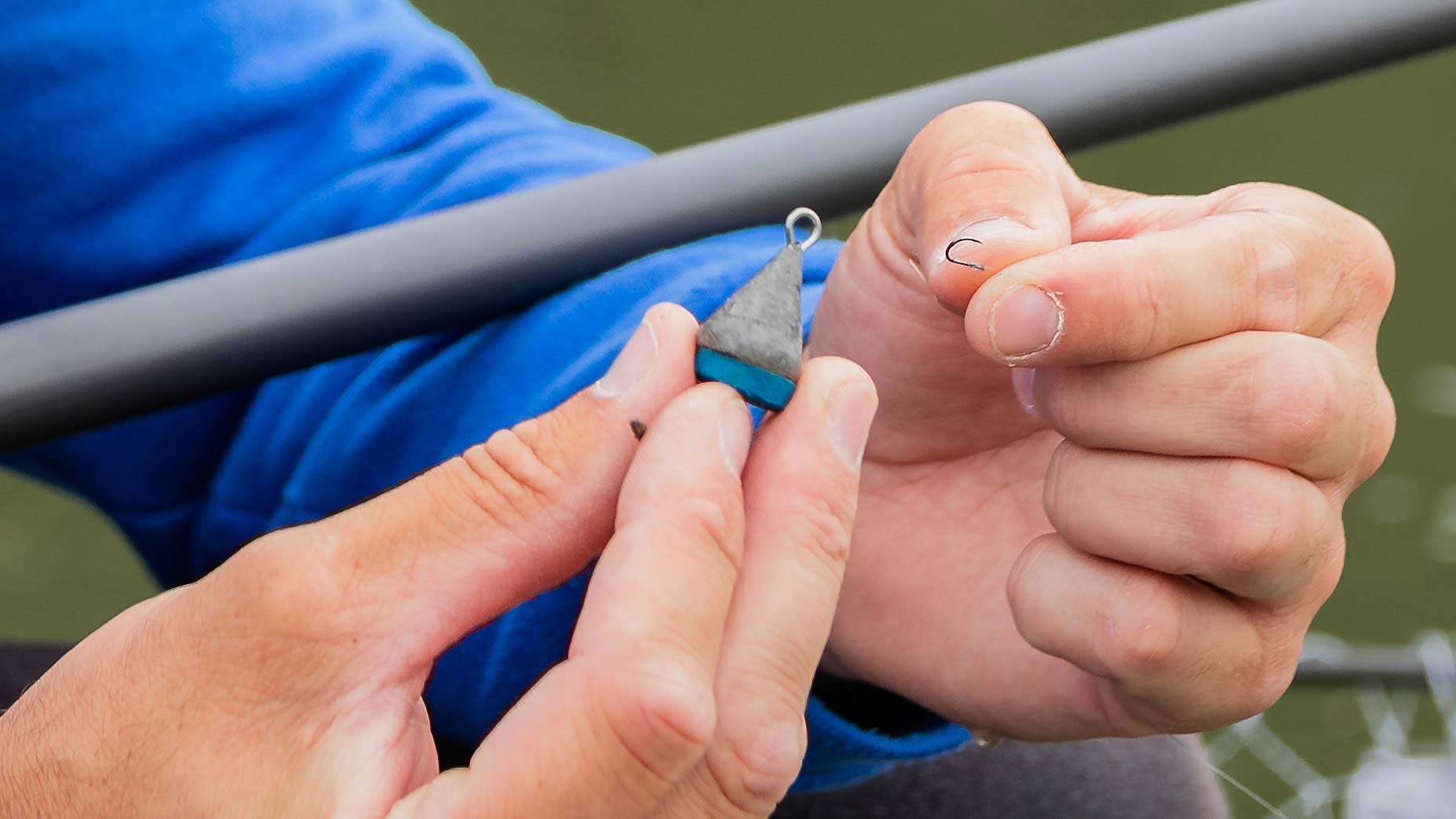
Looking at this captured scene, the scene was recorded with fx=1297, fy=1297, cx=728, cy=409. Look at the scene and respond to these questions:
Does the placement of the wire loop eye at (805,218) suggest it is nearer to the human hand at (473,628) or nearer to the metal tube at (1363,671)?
the human hand at (473,628)

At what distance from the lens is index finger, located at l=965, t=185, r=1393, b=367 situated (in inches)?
18.5

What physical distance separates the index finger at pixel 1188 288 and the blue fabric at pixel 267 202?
24 centimetres

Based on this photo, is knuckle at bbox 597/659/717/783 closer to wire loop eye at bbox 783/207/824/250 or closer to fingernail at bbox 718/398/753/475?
fingernail at bbox 718/398/753/475

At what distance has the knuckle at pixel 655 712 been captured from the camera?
377 mm

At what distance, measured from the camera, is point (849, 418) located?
475 mm

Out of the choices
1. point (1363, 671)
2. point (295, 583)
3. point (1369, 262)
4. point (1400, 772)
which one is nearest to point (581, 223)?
point (295, 583)

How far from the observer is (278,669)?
41 cm

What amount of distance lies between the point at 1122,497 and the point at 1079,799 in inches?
12.7

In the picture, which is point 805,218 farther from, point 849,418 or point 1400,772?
point 1400,772

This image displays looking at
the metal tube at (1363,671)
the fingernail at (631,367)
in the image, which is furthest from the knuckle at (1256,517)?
the metal tube at (1363,671)

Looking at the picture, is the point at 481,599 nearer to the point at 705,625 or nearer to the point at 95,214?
the point at 705,625

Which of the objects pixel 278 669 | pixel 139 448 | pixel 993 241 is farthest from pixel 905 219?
pixel 139 448

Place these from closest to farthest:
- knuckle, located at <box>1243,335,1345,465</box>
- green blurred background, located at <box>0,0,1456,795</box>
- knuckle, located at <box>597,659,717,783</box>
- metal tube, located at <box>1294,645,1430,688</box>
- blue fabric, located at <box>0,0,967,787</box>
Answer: knuckle, located at <box>597,659,717,783</box> < knuckle, located at <box>1243,335,1345,465</box> < blue fabric, located at <box>0,0,967,787</box> < metal tube, located at <box>1294,645,1430,688</box> < green blurred background, located at <box>0,0,1456,795</box>

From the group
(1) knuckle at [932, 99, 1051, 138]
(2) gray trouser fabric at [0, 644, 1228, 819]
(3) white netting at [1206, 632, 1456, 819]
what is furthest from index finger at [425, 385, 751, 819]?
(3) white netting at [1206, 632, 1456, 819]
